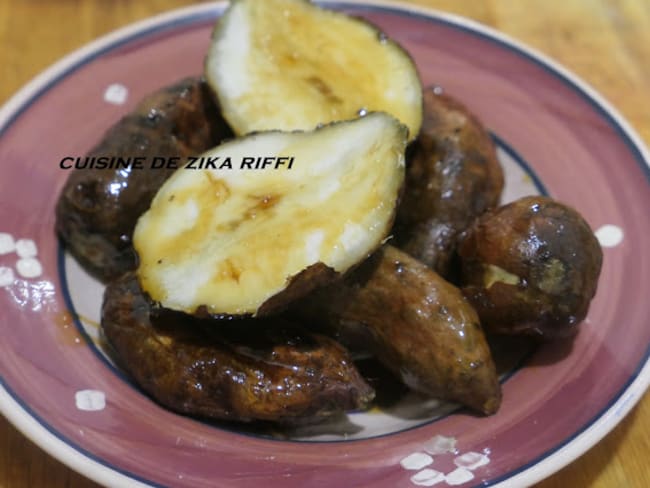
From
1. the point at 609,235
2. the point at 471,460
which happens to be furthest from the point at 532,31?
the point at 471,460

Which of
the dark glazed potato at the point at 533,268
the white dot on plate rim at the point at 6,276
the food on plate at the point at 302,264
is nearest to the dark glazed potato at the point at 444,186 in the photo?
the food on plate at the point at 302,264

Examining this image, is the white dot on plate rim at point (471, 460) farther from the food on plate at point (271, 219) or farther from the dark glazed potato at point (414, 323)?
the food on plate at point (271, 219)

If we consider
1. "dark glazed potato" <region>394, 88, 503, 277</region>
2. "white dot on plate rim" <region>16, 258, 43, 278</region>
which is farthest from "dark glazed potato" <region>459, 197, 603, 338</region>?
"white dot on plate rim" <region>16, 258, 43, 278</region>

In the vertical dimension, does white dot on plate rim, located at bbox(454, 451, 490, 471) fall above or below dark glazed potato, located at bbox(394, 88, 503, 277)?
below

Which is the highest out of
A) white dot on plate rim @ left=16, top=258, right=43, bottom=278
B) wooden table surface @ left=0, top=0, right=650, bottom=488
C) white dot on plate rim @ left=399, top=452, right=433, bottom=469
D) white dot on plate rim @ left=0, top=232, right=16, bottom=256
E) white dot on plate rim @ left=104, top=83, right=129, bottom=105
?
white dot on plate rim @ left=104, top=83, right=129, bottom=105

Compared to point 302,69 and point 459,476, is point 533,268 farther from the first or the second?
point 302,69

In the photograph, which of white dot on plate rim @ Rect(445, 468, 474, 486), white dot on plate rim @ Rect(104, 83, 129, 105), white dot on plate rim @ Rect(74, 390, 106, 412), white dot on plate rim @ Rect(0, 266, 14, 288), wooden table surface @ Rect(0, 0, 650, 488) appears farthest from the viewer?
wooden table surface @ Rect(0, 0, 650, 488)

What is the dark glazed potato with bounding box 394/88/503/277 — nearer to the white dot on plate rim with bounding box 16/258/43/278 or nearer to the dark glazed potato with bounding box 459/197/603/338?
the dark glazed potato with bounding box 459/197/603/338

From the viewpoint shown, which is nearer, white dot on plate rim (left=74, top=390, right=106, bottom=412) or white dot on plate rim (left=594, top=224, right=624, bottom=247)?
white dot on plate rim (left=74, top=390, right=106, bottom=412)

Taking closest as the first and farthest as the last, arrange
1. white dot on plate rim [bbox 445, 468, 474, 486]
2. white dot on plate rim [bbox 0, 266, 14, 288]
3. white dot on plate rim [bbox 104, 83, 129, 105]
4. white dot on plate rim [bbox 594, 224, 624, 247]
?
white dot on plate rim [bbox 445, 468, 474, 486] < white dot on plate rim [bbox 0, 266, 14, 288] < white dot on plate rim [bbox 594, 224, 624, 247] < white dot on plate rim [bbox 104, 83, 129, 105]
